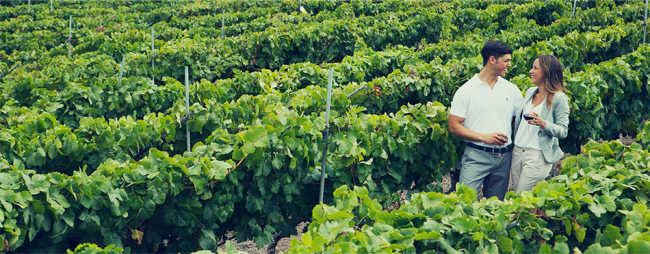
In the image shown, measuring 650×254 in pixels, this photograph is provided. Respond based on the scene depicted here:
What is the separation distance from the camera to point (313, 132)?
4.30 meters

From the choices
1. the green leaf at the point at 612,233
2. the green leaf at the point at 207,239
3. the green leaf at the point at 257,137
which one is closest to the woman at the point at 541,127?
Result: the green leaf at the point at 612,233

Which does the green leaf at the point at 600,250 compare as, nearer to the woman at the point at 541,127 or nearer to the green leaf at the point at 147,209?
the woman at the point at 541,127

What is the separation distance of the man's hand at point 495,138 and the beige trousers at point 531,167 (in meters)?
0.21

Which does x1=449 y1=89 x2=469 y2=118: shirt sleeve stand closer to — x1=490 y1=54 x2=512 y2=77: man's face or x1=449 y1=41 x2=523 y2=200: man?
x1=449 y1=41 x2=523 y2=200: man

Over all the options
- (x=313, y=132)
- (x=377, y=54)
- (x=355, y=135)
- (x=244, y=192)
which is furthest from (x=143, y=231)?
(x=377, y=54)

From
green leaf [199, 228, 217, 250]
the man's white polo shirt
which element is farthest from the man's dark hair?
green leaf [199, 228, 217, 250]

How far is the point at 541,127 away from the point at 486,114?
0.41 metres

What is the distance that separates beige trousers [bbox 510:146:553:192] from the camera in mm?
3979

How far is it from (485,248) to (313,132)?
1875mm

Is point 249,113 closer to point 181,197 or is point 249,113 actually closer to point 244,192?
point 244,192

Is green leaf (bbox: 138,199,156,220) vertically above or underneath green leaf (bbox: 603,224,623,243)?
underneath

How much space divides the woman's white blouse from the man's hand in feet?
0.55

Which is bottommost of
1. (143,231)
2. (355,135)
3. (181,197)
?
(143,231)

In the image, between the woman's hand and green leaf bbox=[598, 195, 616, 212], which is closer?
green leaf bbox=[598, 195, 616, 212]
